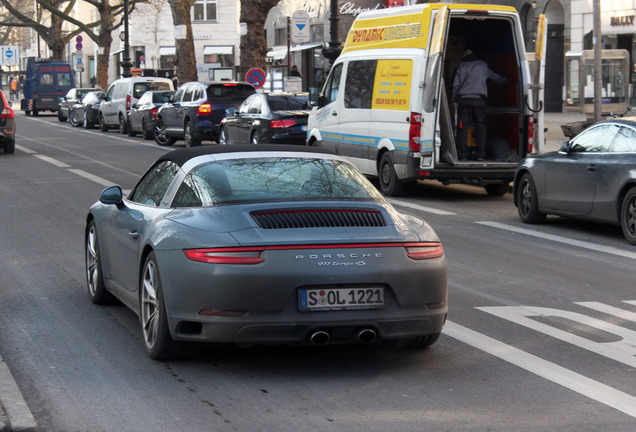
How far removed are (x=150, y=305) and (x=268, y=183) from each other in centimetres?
104

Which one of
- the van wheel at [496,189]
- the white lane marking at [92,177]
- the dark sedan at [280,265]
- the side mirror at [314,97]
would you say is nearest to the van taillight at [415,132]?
the van wheel at [496,189]

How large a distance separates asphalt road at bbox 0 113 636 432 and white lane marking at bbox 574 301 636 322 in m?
0.02

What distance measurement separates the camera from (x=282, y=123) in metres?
23.5

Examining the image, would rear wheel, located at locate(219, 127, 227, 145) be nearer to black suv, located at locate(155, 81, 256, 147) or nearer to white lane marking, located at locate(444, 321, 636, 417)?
black suv, located at locate(155, 81, 256, 147)

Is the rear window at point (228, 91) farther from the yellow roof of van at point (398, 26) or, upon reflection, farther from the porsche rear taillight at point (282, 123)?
the yellow roof of van at point (398, 26)

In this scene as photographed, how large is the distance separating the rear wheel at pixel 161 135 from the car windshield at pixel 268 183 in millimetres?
24431

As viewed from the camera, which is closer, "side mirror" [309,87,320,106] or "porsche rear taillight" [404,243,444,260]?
"porsche rear taillight" [404,243,444,260]

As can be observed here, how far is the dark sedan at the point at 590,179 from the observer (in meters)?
12.1

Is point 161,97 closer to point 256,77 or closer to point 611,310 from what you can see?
point 256,77

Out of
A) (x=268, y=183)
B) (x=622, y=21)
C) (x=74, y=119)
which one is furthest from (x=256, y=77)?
(x=268, y=183)

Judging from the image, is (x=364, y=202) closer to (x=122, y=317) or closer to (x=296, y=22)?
(x=122, y=317)

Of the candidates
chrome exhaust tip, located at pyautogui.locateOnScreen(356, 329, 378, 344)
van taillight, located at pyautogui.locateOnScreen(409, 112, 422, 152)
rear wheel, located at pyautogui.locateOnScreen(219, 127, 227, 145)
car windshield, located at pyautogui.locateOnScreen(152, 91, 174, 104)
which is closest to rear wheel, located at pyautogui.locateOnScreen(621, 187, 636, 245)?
van taillight, located at pyautogui.locateOnScreen(409, 112, 422, 152)

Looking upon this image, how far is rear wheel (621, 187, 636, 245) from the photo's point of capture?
39.1 ft

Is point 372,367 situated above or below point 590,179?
below
